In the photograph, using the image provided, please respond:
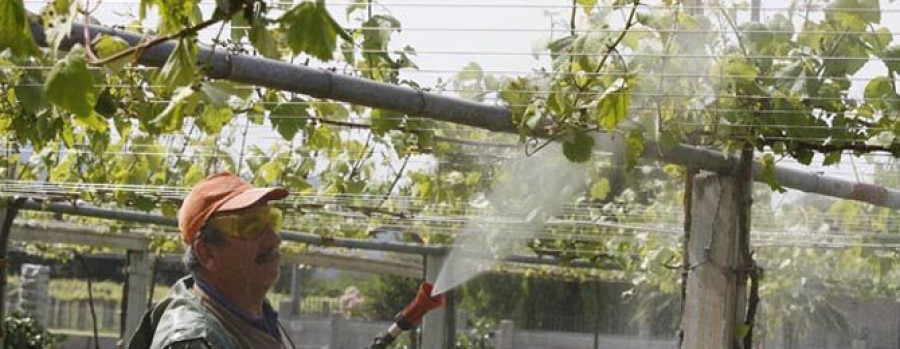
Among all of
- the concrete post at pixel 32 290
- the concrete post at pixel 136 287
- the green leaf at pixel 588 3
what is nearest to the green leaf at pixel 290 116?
the green leaf at pixel 588 3

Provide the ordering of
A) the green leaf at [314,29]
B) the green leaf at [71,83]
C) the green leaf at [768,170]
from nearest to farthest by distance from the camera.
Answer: the green leaf at [314,29]
the green leaf at [71,83]
the green leaf at [768,170]

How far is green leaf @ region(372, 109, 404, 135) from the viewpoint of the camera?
511cm

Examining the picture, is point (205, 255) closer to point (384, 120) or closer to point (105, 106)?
point (105, 106)

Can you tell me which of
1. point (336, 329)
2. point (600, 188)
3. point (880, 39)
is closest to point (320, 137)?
point (600, 188)

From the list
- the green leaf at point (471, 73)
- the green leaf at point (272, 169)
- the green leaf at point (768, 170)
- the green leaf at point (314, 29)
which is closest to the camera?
the green leaf at point (314, 29)

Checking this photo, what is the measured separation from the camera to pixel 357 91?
379cm

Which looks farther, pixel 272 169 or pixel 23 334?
pixel 23 334

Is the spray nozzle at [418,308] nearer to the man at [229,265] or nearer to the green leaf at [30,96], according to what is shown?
the man at [229,265]

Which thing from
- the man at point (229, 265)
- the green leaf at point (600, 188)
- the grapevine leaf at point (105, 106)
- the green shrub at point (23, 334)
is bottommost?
the green shrub at point (23, 334)

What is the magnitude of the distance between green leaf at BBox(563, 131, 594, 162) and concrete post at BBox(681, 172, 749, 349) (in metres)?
0.69

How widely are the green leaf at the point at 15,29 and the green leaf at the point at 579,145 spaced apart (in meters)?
2.32

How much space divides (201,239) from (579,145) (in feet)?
3.73

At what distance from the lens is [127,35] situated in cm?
338

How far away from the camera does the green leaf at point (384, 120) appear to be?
5105 mm
